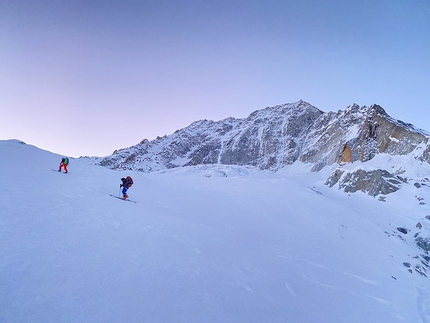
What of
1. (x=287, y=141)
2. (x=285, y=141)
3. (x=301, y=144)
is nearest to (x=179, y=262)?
(x=301, y=144)

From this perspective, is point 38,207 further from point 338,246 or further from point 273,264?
point 338,246

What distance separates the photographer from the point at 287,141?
108 metres

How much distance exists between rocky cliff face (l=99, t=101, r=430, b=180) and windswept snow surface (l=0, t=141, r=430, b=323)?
41.1 meters

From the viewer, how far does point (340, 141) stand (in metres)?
73.9

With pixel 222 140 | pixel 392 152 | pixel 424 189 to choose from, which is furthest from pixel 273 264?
pixel 222 140

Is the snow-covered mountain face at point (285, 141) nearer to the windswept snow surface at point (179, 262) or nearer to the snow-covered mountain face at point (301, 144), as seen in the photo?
the snow-covered mountain face at point (301, 144)

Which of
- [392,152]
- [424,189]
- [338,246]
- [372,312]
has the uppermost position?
[392,152]

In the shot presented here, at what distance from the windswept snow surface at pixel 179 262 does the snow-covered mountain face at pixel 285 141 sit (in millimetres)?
42018

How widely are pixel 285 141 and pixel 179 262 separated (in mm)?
107578

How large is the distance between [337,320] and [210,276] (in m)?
4.03

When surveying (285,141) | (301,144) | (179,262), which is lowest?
(179,262)

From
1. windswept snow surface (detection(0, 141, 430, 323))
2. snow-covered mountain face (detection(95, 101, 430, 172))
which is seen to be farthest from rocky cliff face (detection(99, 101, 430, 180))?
windswept snow surface (detection(0, 141, 430, 323))

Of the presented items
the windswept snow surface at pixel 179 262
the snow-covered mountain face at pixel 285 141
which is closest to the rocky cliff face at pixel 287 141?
the snow-covered mountain face at pixel 285 141

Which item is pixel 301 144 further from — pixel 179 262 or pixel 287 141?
pixel 179 262
